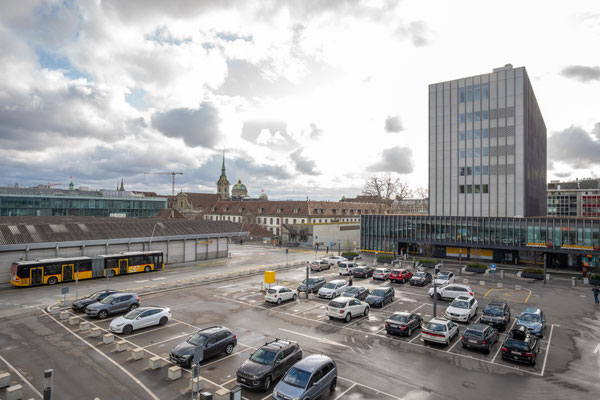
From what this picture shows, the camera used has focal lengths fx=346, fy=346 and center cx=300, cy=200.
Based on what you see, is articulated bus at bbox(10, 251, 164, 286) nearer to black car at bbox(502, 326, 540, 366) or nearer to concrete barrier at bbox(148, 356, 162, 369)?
concrete barrier at bbox(148, 356, 162, 369)

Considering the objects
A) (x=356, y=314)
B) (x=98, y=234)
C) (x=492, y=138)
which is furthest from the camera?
(x=492, y=138)

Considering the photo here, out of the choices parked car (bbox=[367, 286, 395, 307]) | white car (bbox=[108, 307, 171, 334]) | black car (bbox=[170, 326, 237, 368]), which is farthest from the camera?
parked car (bbox=[367, 286, 395, 307])

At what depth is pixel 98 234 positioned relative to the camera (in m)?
42.8

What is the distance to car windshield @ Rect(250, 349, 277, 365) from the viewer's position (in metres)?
15.0

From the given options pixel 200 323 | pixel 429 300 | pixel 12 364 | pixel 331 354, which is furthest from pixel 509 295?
pixel 12 364

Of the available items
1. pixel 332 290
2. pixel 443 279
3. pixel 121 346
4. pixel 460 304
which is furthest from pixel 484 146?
pixel 121 346

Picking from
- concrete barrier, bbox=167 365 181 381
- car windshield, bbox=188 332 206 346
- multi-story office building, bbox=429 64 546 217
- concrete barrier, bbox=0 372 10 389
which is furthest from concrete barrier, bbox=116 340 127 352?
multi-story office building, bbox=429 64 546 217

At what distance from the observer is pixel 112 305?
24.5 metres

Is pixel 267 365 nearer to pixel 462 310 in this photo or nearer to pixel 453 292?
pixel 462 310

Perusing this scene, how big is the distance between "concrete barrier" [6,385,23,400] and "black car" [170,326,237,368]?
5.67 m

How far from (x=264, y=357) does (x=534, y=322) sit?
58.6ft

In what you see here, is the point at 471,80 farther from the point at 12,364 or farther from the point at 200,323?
the point at 12,364

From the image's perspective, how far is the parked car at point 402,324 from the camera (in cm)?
2096

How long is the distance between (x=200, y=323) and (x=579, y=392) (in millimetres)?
20425
